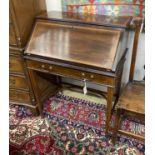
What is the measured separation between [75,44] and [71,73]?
0.81ft

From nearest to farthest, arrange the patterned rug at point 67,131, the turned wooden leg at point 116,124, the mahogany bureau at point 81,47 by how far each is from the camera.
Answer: the mahogany bureau at point 81,47 → the turned wooden leg at point 116,124 → the patterned rug at point 67,131

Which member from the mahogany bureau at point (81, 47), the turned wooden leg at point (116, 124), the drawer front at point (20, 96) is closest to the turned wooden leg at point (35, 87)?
the mahogany bureau at point (81, 47)

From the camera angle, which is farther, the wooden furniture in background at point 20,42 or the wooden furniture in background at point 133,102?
the wooden furniture in background at point 20,42

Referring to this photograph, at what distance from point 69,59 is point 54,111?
34.9 inches

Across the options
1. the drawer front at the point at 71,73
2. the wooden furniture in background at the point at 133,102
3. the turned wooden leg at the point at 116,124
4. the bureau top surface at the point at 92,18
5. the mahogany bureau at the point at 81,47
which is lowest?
the turned wooden leg at the point at 116,124

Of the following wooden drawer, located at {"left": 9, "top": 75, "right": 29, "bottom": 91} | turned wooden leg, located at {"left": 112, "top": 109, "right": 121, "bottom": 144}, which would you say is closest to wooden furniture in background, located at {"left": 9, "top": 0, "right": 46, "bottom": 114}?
wooden drawer, located at {"left": 9, "top": 75, "right": 29, "bottom": 91}

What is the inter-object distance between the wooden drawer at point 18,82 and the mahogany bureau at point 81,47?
18 centimetres

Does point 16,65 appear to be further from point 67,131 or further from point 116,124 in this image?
point 116,124

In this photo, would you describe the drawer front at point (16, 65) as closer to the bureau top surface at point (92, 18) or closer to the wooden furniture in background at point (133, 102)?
the bureau top surface at point (92, 18)

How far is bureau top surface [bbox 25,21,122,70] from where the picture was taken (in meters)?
1.41

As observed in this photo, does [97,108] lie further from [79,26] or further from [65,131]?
[79,26]

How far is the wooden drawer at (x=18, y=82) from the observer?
188cm

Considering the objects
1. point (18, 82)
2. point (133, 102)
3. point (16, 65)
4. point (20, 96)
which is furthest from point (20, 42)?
point (133, 102)
